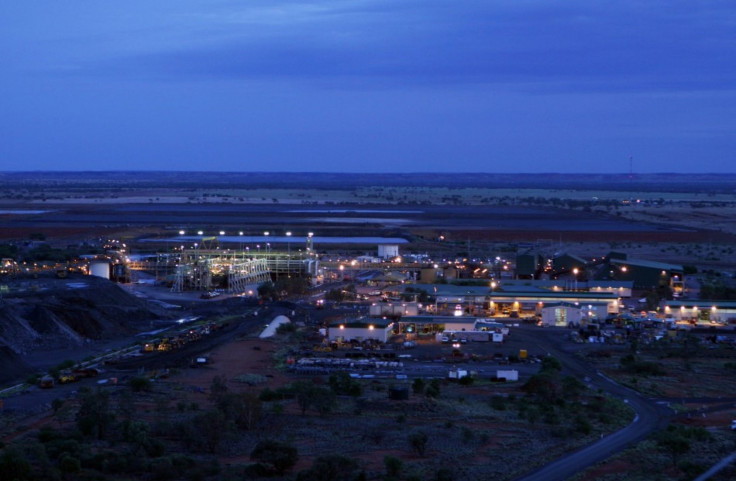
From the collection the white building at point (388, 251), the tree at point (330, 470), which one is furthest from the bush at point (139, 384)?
the white building at point (388, 251)

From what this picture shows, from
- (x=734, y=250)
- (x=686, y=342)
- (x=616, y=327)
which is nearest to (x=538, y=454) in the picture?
(x=686, y=342)

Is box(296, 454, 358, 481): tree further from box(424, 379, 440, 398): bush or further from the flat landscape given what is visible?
box(424, 379, 440, 398): bush

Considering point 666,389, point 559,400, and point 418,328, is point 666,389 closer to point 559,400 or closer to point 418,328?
point 559,400

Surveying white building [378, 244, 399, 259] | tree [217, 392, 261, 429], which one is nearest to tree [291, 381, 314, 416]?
tree [217, 392, 261, 429]

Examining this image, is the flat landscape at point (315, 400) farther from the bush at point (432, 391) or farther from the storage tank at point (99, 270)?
the storage tank at point (99, 270)

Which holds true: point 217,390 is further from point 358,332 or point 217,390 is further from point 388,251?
point 388,251

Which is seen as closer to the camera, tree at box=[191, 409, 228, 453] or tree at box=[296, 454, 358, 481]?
Answer: tree at box=[296, 454, 358, 481]
